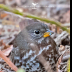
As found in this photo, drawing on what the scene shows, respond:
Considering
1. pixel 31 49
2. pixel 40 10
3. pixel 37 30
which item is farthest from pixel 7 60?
pixel 40 10

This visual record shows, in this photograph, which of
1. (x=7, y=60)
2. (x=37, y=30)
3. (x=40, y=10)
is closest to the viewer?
(x=7, y=60)

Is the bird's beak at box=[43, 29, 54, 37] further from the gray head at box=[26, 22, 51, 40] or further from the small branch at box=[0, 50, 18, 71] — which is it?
the small branch at box=[0, 50, 18, 71]

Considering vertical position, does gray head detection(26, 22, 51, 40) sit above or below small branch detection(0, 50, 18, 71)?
above

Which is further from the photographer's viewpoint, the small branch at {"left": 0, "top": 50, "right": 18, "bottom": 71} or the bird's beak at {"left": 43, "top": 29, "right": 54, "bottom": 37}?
the bird's beak at {"left": 43, "top": 29, "right": 54, "bottom": 37}

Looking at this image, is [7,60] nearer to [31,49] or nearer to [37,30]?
[31,49]

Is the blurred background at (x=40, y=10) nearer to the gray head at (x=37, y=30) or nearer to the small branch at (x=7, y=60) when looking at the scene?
the gray head at (x=37, y=30)

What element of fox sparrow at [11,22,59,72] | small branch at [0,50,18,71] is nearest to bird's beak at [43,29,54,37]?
fox sparrow at [11,22,59,72]

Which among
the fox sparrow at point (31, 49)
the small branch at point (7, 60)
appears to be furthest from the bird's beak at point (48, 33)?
the small branch at point (7, 60)

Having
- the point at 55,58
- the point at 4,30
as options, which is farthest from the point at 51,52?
the point at 4,30

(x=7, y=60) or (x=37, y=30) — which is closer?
(x=7, y=60)
